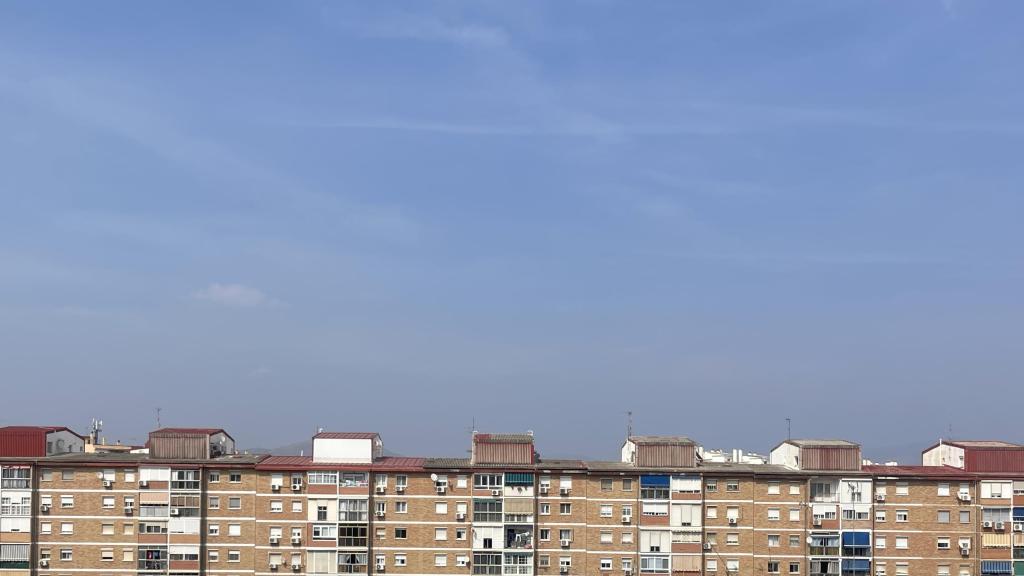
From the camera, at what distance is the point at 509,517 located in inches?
3590

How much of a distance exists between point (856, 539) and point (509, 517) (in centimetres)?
3438

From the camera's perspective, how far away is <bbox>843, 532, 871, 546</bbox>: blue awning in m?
90.6

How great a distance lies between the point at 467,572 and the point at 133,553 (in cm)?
3302

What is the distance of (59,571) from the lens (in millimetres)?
89812

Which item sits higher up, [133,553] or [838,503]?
[838,503]

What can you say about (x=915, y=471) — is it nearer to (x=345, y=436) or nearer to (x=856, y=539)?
(x=856, y=539)

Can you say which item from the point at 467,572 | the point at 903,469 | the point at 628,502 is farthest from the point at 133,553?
the point at 903,469

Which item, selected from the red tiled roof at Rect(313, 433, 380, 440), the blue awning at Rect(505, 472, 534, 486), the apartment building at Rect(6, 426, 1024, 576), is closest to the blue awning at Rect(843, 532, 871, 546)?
the apartment building at Rect(6, 426, 1024, 576)

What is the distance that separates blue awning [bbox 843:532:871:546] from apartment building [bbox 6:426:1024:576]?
0.21 meters

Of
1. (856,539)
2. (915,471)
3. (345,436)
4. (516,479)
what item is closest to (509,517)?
(516,479)

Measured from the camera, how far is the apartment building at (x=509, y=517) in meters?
90.4

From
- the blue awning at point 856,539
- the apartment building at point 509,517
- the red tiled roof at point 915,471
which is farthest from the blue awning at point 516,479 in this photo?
the red tiled roof at point 915,471

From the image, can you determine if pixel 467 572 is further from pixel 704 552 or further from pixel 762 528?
pixel 762 528

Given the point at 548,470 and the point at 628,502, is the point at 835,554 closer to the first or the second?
the point at 628,502
